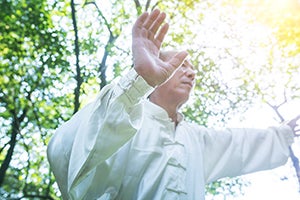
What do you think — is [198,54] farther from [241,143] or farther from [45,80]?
[241,143]

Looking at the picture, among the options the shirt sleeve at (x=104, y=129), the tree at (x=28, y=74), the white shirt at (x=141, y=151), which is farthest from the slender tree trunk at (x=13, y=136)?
the shirt sleeve at (x=104, y=129)

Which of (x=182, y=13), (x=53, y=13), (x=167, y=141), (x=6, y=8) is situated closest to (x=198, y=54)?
(x=182, y=13)

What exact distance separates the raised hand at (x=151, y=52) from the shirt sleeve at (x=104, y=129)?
7 cm

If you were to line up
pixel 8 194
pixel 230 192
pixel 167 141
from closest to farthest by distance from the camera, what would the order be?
pixel 167 141
pixel 230 192
pixel 8 194

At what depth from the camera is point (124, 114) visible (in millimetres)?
2182

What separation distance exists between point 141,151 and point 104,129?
2.32 ft

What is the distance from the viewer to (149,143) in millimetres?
2904

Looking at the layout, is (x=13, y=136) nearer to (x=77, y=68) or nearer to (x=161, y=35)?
(x=77, y=68)

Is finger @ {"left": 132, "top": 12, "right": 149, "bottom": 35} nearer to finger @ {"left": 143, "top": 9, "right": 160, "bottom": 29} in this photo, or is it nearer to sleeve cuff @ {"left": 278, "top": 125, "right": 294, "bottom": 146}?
finger @ {"left": 143, "top": 9, "right": 160, "bottom": 29}

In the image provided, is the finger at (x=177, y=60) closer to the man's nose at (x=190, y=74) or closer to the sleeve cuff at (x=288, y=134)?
the man's nose at (x=190, y=74)

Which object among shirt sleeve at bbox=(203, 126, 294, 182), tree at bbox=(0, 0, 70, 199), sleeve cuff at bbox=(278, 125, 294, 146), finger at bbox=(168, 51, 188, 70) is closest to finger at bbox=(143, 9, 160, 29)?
finger at bbox=(168, 51, 188, 70)

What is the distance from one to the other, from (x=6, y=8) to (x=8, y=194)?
6.26 meters

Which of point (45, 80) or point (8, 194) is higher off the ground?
point (45, 80)

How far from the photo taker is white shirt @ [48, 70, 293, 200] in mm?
2170
